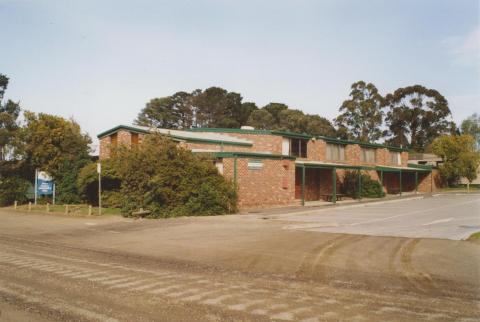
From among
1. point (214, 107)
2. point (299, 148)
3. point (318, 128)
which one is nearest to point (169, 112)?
point (214, 107)

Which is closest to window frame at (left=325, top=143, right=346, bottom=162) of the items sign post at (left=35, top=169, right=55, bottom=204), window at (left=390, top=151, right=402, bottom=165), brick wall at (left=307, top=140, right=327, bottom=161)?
brick wall at (left=307, top=140, right=327, bottom=161)

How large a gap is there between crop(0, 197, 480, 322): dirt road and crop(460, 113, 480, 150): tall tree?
76.9 metres

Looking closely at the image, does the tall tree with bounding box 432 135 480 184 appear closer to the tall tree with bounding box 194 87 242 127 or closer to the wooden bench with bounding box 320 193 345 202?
the wooden bench with bounding box 320 193 345 202

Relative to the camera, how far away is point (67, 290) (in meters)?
7.00

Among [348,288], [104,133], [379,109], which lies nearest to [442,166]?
[379,109]

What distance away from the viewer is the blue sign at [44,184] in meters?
30.9

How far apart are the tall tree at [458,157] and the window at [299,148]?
23011mm

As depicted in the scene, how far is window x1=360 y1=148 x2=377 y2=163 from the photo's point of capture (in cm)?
4025

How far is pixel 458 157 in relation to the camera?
47438 mm

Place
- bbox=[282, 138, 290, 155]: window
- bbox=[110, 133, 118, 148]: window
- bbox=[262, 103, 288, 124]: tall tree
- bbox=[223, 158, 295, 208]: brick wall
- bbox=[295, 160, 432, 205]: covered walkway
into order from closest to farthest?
bbox=[223, 158, 295, 208]: brick wall, bbox=[110, 133, 118, 148]: window, bbox=[295, 160, 432, 205]: covered walkway, bbox=[282, 138, 290, 155]: window, bbox=[262, 103, 288, 124]: tall tree

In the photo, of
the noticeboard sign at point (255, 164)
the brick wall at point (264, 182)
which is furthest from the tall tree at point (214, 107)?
the noticeboard sign at point (255, 164)

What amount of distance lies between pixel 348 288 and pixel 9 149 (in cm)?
3551

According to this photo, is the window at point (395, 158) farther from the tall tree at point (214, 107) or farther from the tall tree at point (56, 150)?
the tall tree at point (214, 107)

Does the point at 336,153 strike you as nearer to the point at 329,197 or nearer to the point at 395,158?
the point at 329,197
